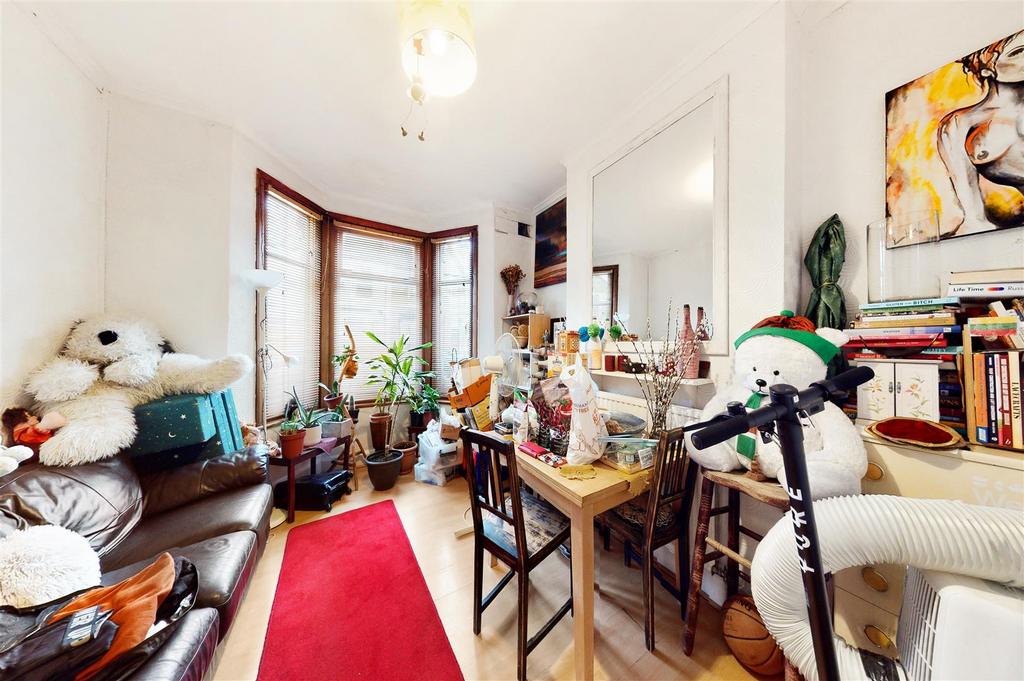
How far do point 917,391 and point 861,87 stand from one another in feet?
4.27

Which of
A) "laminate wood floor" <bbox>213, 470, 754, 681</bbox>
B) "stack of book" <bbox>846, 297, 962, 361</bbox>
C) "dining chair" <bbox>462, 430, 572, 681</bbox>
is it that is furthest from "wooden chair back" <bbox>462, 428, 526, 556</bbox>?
"stack of book" <bbox>846, 297, 962, 361</bbox>

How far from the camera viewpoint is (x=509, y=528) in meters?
1.46

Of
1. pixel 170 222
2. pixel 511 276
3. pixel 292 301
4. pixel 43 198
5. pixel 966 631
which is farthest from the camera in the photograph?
pixel 511 276

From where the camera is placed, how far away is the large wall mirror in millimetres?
1610

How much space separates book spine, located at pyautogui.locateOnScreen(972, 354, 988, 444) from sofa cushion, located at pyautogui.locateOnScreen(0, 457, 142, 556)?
10.5 feet

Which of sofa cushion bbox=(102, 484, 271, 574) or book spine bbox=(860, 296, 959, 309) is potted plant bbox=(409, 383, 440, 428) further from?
book spine bbox=(860, 296, 959, 309)

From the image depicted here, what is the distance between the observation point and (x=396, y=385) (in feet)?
10.4

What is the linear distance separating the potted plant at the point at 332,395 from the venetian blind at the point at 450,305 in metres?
1.03

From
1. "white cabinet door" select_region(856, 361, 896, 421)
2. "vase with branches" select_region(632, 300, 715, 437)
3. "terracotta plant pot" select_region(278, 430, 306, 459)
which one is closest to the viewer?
"white cabinet door" select_region(856, 361, 896, 421)

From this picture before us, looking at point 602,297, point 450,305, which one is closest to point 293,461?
point 450,305

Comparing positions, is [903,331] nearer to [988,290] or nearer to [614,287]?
[988,290]

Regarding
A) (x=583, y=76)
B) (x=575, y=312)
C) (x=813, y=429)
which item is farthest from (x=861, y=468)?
(x=583, y=76)

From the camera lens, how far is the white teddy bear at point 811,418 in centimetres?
98

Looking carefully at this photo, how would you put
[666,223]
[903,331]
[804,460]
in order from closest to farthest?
1. [804,460]
2. [903,331]
3. [666,223]
